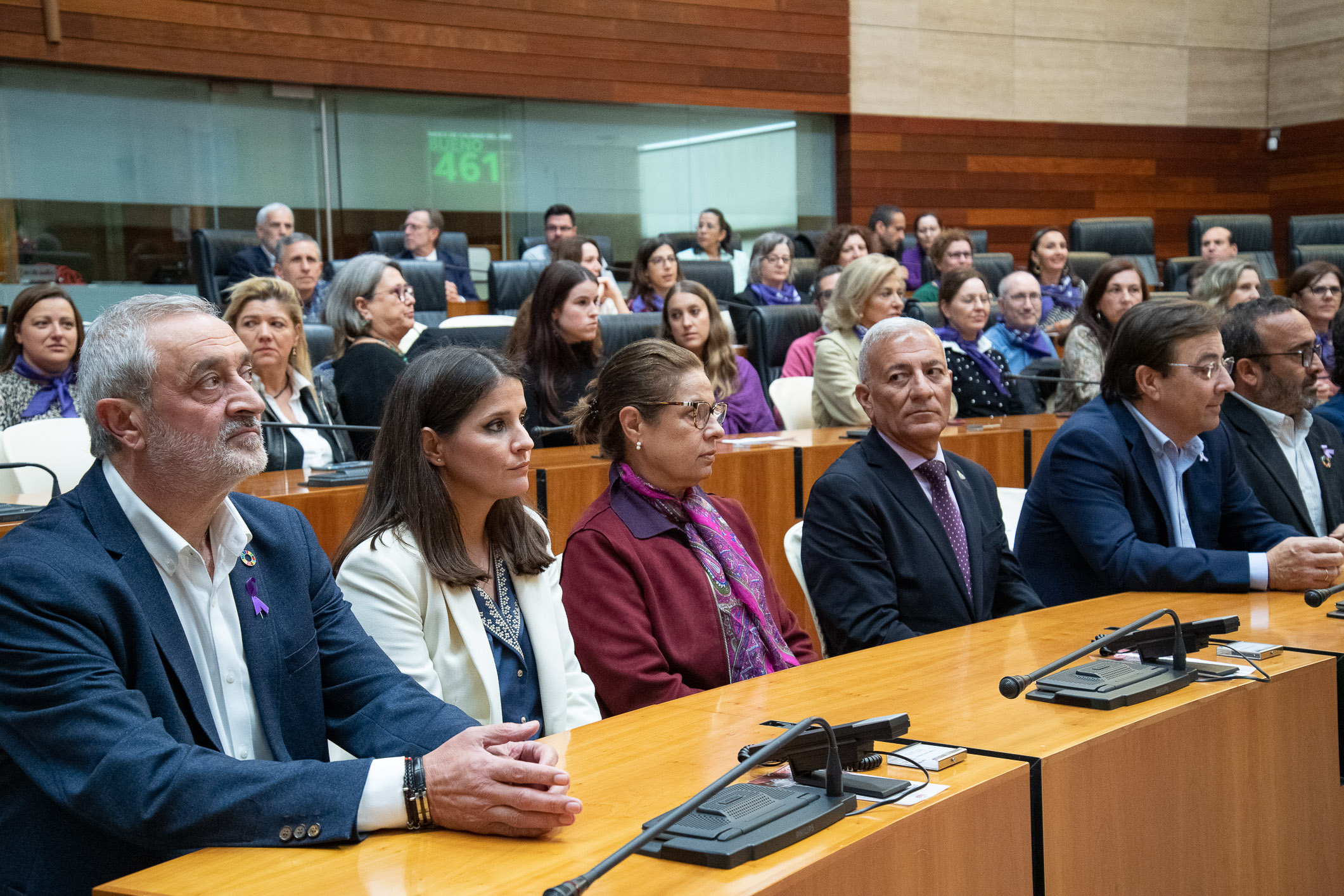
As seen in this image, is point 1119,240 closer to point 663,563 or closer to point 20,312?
point 20,312

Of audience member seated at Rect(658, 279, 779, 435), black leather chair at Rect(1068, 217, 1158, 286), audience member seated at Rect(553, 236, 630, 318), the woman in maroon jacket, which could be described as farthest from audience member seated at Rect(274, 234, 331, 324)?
black leather chair at Rect(1068, 217, 1158, 286)

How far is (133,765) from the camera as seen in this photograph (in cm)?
133

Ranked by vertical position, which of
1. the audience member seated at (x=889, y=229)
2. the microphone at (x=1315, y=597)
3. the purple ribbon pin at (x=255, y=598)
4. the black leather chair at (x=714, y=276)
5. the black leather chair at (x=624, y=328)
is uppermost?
A: the audience member seated at (x=889, y=229)

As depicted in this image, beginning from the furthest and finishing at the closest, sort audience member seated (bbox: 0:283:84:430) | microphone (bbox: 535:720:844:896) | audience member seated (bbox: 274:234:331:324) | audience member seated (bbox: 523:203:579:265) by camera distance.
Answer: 1. audience member seated (bbox: 523:203:579:265)
2. audience member seated (bbox: 274:234:331:324)
3. audience member seated (bbox: 0:283:84:430)
4. microphone (bbox: 535:720:844:896)

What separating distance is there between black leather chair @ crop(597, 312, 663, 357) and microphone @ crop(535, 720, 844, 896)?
366cm

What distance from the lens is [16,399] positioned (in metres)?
4.29

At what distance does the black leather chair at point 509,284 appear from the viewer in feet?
24.1

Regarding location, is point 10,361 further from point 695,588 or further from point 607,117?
point 607,117

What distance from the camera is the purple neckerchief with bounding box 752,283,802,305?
7.35m

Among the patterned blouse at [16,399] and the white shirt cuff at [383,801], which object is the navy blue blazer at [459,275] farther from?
Result: the white shirt cuff at [383,801]

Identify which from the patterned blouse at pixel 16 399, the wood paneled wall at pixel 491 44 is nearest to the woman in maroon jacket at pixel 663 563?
the patterned blouse at pixel 16 399

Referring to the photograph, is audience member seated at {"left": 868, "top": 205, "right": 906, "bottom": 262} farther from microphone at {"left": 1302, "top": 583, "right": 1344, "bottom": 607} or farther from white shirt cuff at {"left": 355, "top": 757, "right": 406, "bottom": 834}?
white shirt cuff at {"left": 355, "top": 757, "right": 406, "bottom": 834}

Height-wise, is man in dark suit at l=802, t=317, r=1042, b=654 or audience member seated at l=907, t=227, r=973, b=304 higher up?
audience member seated at l=907, t=227, r=973, b=304

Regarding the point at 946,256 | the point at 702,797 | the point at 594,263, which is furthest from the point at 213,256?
the point at 702,797
